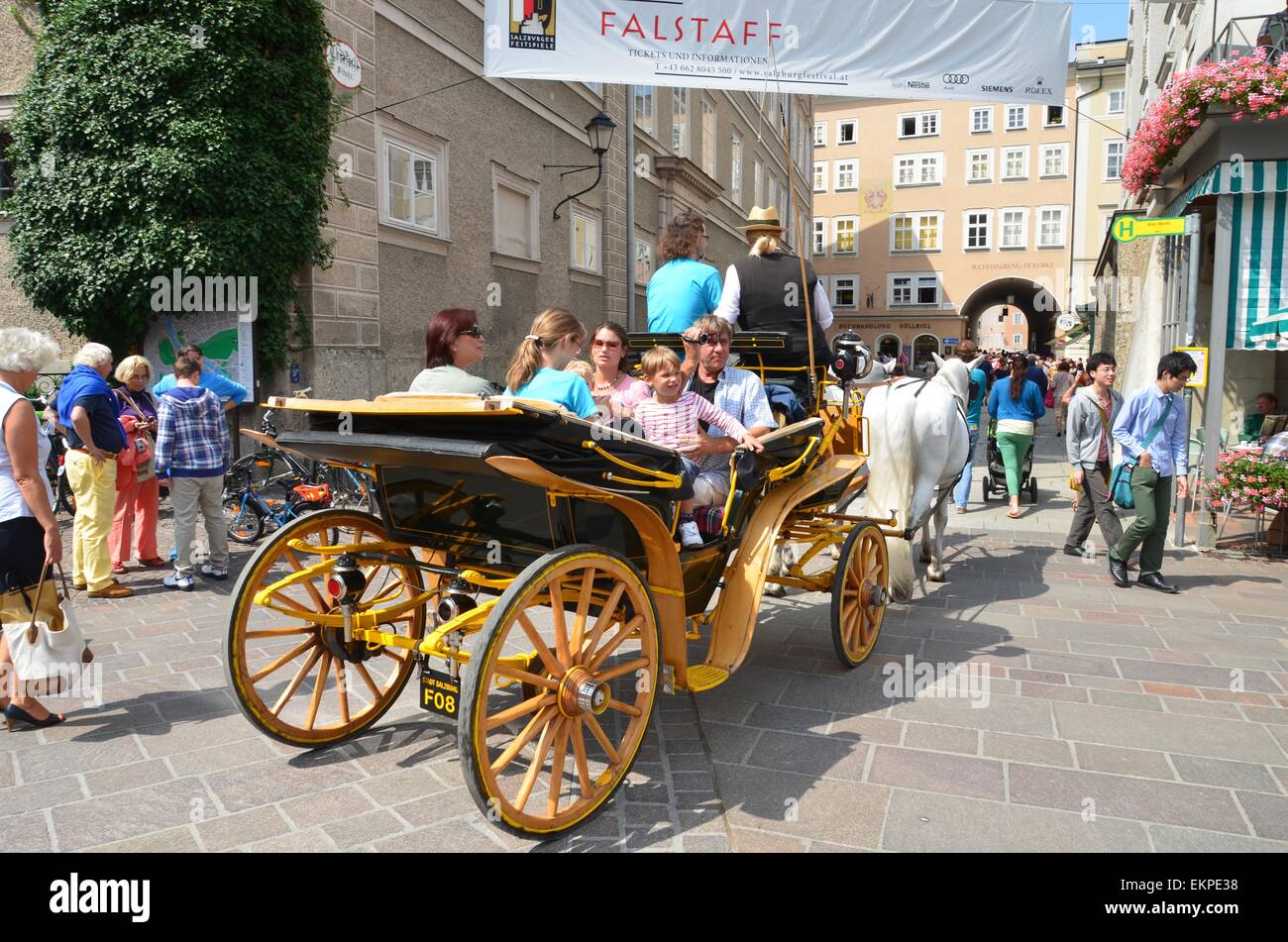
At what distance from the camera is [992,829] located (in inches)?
128

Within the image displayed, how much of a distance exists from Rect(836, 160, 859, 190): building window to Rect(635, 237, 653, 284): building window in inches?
1282

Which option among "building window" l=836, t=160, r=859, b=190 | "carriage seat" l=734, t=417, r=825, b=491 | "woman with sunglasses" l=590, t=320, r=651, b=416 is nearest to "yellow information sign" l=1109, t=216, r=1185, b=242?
"carriage seat" l=734, t=417, r=825, b=491

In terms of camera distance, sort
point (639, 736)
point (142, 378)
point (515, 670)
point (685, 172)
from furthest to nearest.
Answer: point (685, 172) → point (142, 378) → point (639, 736) → point (515, 670)

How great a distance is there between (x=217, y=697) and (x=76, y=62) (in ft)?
24.8

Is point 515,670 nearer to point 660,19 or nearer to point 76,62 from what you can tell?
point 660,19

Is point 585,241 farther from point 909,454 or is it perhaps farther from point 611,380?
point 611,380

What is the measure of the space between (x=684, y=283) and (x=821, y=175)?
47.3 meters

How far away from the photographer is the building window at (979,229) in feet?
152

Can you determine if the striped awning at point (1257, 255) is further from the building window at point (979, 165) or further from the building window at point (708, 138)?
the building window at point (979, 165)

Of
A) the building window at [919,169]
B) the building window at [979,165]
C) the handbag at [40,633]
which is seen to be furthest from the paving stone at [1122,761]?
the building window at [919,169]

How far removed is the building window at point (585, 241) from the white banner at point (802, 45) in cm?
754

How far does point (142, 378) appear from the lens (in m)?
7.33

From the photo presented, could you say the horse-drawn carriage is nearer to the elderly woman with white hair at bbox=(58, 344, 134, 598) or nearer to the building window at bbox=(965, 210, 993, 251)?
the elderly woman with white hair at bbox=(58, 344, 134, 598)
